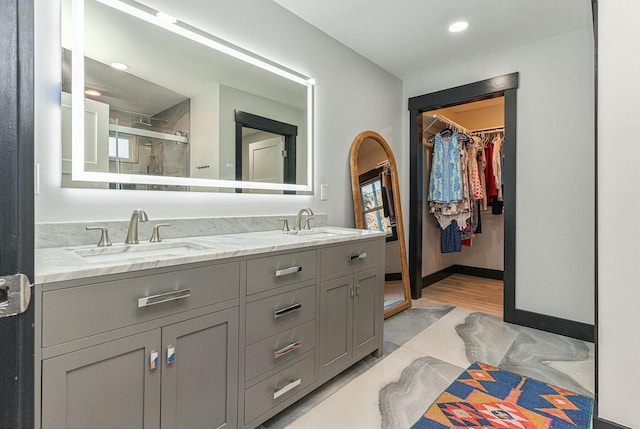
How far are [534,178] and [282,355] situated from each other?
2609mm

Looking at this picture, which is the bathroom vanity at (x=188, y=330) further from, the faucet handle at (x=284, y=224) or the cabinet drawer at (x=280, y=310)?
the faucet handle at (x=284, y=224)

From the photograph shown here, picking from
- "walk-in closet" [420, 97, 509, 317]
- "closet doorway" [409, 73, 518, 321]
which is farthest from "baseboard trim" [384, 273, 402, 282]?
"walk-in closet" [420, 97, 509, 317]

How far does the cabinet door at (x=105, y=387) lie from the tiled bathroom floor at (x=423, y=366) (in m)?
0.71

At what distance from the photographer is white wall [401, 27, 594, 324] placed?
101 inches

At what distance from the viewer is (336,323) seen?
1871mm

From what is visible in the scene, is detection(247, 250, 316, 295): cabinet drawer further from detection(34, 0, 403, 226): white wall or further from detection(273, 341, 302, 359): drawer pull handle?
detection(34, 0, 403, 226): white wall

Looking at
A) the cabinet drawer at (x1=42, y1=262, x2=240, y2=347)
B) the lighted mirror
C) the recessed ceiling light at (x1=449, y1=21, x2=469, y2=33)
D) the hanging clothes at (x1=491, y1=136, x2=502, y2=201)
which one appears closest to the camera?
the cabinet drawer at (x1=42, y1=262, x2=240, y2=347)

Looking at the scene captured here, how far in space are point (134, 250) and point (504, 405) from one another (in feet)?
6.70

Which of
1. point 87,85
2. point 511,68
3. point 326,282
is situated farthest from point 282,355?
point 511,68

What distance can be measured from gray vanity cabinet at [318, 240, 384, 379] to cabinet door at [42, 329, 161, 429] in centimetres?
89

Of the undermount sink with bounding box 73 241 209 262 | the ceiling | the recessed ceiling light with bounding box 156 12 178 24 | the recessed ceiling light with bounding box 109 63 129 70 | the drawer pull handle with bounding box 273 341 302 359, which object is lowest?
the drawer pull handle with bounding box 273 341 302 359

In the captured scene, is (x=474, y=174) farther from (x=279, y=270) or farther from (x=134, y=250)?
(x=134, y=250)

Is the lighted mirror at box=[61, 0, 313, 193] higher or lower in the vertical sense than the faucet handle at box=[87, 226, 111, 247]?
higher

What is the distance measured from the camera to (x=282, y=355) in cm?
155
